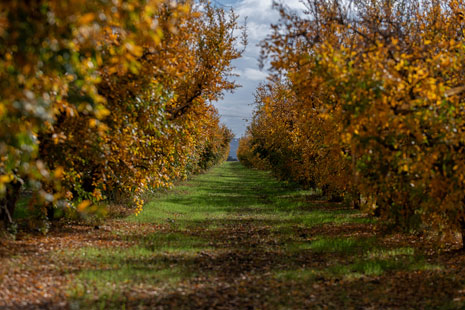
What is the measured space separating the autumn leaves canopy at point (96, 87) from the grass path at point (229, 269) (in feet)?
4.47

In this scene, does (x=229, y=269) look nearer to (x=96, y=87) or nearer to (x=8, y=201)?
(x=96, y=87)

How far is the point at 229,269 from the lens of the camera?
362 inches

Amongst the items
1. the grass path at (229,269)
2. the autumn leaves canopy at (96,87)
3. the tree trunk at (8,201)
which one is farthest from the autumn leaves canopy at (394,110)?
the tree trunk at (8,201)

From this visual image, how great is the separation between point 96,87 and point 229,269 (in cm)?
453

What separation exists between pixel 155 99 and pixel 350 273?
5.41 meters

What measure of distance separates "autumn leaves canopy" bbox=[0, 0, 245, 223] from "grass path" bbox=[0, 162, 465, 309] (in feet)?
4.47

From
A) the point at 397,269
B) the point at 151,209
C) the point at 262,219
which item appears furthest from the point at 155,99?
the point at 151,209

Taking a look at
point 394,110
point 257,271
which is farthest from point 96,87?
point 394,110

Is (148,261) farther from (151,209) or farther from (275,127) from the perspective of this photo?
(275,127)

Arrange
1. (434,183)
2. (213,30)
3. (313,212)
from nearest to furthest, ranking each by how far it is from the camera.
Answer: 1. (434,183)
2. (213,30)
3. (313,212)

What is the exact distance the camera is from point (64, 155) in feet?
28.3

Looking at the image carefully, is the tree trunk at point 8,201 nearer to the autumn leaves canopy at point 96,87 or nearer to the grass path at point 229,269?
the autumn leaves canopy at point 96,87

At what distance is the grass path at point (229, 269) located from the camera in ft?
23.0

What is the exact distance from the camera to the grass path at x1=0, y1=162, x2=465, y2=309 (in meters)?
7.00
